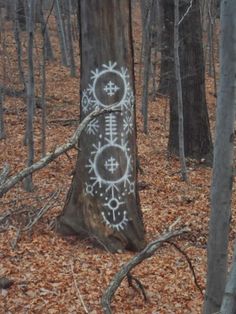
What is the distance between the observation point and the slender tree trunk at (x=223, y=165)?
11.8ft

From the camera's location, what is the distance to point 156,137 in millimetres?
12438

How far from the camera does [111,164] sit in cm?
582

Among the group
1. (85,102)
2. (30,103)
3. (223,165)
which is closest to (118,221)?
(85,102)

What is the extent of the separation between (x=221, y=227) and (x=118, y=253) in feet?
7.36

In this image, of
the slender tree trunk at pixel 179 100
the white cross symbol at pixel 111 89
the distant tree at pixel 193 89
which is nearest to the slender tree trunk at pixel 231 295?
the white cross symbol at pixel 111 89

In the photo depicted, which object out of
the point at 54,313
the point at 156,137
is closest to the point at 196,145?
the point at 156,137

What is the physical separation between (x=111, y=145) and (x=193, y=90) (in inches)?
180

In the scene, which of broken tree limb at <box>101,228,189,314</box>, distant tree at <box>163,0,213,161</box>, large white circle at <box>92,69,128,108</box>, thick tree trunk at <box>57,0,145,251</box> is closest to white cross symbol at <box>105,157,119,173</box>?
thick tree trunk at <box>57,0,145,251</box>

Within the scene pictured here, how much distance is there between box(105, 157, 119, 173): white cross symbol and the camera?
5.82 metres

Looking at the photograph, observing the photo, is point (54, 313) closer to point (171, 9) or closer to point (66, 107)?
point (171, 9)

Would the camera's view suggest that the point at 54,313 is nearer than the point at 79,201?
Yes

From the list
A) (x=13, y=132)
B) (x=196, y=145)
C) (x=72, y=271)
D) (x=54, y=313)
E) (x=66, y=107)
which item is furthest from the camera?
(x=66, y=107)

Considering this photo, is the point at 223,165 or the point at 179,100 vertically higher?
the point at 179,100

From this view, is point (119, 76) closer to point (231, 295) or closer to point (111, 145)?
point (111, 145)
